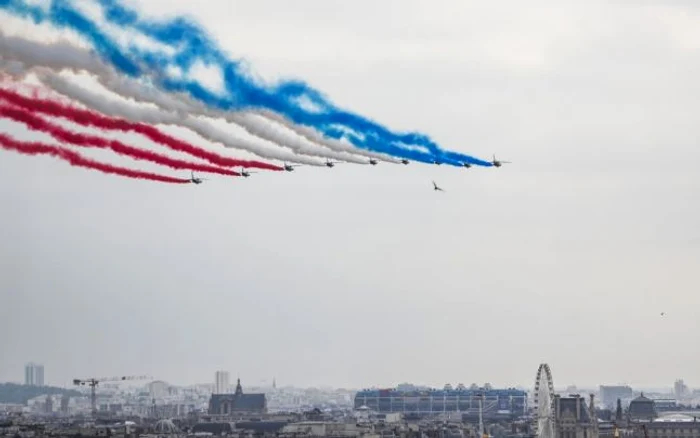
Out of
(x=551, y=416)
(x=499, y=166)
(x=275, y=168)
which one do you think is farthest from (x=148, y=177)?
(x=551, y=416)

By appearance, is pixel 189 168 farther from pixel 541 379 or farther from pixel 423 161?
pixel 541 379

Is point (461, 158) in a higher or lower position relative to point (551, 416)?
higher

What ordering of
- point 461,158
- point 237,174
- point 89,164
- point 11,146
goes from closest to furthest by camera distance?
point 11,146 → point 89,164 → point 237,174 → point 461,158

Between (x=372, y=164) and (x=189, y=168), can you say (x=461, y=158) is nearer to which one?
(x=372, y=164)

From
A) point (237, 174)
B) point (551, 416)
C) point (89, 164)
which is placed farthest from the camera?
point (551, 416)

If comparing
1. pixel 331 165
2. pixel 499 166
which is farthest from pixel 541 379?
pixel 331 165

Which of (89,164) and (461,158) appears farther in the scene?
(461,158)
